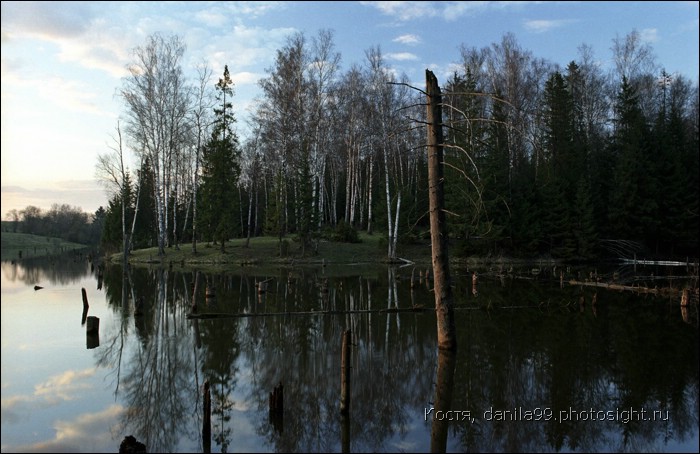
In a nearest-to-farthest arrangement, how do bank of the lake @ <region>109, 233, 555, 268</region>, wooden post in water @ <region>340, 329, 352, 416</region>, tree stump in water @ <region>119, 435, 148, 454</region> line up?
tree stump in water @ <region>119, 435, 148, 454</region> < wooden post in water @ <region>340, 329, 352, 416</region> < bank of the lake @ <region>109, 233, 555, 268</region>

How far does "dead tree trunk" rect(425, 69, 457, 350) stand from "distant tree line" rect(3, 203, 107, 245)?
9300cm

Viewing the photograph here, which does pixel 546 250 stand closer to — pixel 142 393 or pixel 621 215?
pixel 621 215

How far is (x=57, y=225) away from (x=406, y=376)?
108 m

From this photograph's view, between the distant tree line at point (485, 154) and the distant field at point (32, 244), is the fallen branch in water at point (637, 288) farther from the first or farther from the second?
the distant field at point (32, 244)

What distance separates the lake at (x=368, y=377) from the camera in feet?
21.0

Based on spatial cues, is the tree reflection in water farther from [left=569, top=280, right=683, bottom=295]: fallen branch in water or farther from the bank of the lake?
the bank of the lake

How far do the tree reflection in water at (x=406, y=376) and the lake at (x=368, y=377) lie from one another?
3 centimetres

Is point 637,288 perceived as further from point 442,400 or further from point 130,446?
point 130,446

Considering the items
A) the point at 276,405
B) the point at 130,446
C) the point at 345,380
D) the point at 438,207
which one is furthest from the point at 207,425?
the point at 438,207

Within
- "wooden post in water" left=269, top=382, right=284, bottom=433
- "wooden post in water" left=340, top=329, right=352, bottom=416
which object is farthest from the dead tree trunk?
"wooden post in water" left=269, top=382, right=284, bottom=433

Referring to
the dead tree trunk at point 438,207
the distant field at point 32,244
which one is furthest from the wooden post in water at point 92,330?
the distant field at point 32,244

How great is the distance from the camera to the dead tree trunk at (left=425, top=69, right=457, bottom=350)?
9742 mm

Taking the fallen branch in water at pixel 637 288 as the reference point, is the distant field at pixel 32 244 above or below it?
above

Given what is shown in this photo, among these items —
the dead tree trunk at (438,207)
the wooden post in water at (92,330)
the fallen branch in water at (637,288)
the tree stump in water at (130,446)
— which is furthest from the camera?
the fallen branch in water at (637,288)
